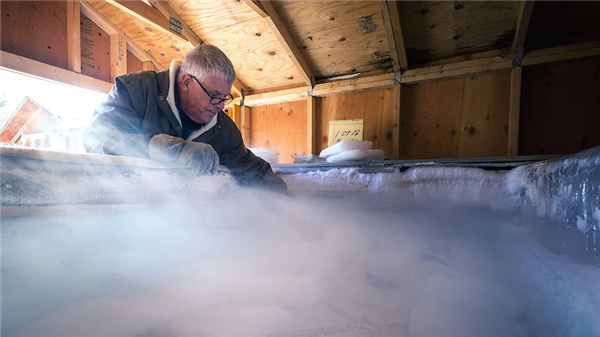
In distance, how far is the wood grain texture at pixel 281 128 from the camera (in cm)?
242

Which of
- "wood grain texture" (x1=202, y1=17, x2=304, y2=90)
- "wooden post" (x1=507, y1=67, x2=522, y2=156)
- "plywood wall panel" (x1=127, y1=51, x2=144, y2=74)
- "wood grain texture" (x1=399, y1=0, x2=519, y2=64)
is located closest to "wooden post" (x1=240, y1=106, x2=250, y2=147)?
"wood grain texture" (x1=202, y1=17, x2=304, y2=90)

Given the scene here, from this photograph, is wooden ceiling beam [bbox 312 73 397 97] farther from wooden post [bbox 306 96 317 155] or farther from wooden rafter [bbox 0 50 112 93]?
wooden rafter [bbox 0 50 112 93]

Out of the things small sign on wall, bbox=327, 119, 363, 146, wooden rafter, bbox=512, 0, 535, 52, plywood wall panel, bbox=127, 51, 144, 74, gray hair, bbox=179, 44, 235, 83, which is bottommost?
small sign on wall, bbox=327, 119, 363, 146

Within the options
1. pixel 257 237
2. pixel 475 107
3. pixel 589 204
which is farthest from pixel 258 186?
pixel 475 107

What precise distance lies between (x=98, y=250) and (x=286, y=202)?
747 millimetres

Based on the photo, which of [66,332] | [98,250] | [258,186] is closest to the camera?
[66,332]

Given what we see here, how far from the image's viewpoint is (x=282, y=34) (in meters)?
1.90

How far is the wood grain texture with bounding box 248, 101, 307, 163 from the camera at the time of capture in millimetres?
2416

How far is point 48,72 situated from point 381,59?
2.51 m

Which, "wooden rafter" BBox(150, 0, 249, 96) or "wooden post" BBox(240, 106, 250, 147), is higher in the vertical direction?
"wooden rafter" BBox(150, 0, 249, 96)

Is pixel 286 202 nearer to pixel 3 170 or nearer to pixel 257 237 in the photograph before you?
pixel 257 237

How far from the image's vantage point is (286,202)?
4.16 feet

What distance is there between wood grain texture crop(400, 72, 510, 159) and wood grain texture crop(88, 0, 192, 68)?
1993mm

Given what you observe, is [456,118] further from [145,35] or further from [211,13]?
[145,35]
